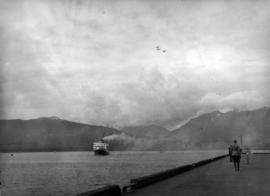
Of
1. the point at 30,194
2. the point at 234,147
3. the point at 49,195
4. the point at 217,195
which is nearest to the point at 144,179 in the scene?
the point at 217,195

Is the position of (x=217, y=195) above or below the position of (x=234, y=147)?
below

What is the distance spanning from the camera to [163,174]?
23.5 meters

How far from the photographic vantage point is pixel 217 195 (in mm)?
14633

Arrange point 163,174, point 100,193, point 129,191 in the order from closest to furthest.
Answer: point 100,193 < point 129,191 < point 163,174

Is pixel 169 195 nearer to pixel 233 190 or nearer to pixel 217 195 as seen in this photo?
pixel 217 195

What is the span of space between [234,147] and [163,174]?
276 inches

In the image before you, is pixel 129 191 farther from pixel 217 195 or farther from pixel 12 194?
pixel 12 194

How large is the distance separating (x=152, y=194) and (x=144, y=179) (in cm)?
363

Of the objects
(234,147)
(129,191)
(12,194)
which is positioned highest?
(234,147)

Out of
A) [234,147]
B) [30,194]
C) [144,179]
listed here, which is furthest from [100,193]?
[30,194]

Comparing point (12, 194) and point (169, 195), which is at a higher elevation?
point (169, 195)

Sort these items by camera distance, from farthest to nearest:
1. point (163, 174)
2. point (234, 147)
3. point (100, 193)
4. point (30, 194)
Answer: point (30, 194)
point (234, 147)
point (163, 174)
point (100, 193)

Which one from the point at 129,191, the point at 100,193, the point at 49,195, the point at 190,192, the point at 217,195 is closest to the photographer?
the point at 100,193

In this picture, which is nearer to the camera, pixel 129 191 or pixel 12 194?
pixel 129 191
